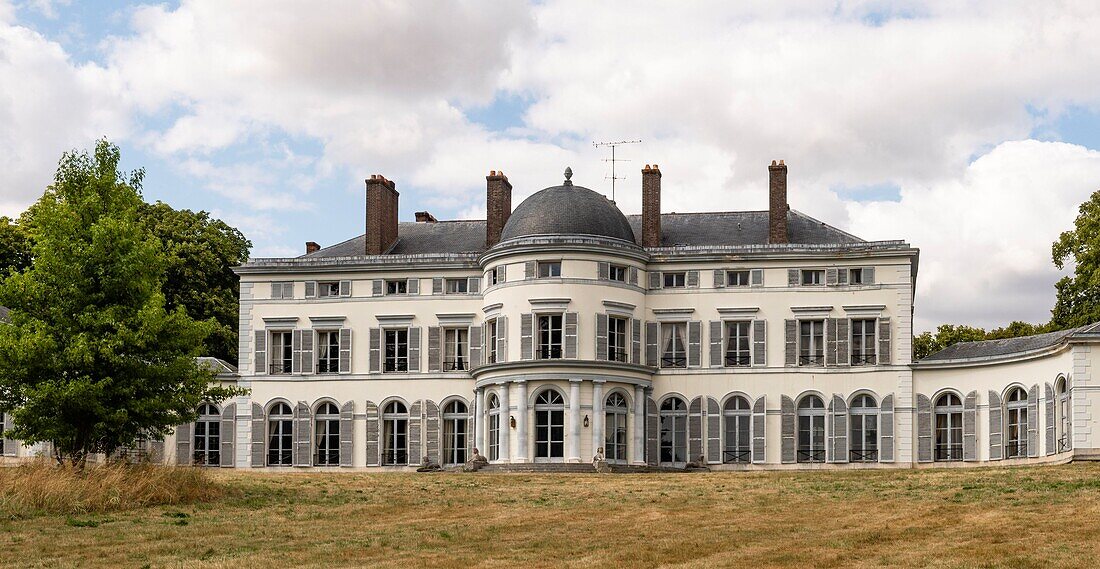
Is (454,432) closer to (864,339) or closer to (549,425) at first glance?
(549,425)

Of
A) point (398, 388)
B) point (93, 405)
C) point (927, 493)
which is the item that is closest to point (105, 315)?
point (93, 405)

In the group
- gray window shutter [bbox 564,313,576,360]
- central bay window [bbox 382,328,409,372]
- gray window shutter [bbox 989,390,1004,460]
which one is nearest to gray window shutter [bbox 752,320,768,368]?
gray window shutter [bbox 564,313,576,360]

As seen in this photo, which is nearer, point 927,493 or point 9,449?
point 927,493

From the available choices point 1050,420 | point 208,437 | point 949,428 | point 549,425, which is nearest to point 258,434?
point 208,437

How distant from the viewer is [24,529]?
23672 mm

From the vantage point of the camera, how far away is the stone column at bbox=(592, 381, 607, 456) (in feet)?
149

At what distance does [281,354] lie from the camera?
166 feet

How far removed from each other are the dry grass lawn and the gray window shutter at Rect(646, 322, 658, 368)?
14878 mm

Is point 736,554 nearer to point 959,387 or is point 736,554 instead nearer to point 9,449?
point 959,387

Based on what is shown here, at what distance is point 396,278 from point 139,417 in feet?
66.8

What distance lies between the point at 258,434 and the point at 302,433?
5.01 ft

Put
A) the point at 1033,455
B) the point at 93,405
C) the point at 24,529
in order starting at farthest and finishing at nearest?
the point at 1033,455, the point at 93,405, the point at 24,529

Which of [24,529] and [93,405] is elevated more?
[93,405]

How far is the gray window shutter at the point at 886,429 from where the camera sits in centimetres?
4666
